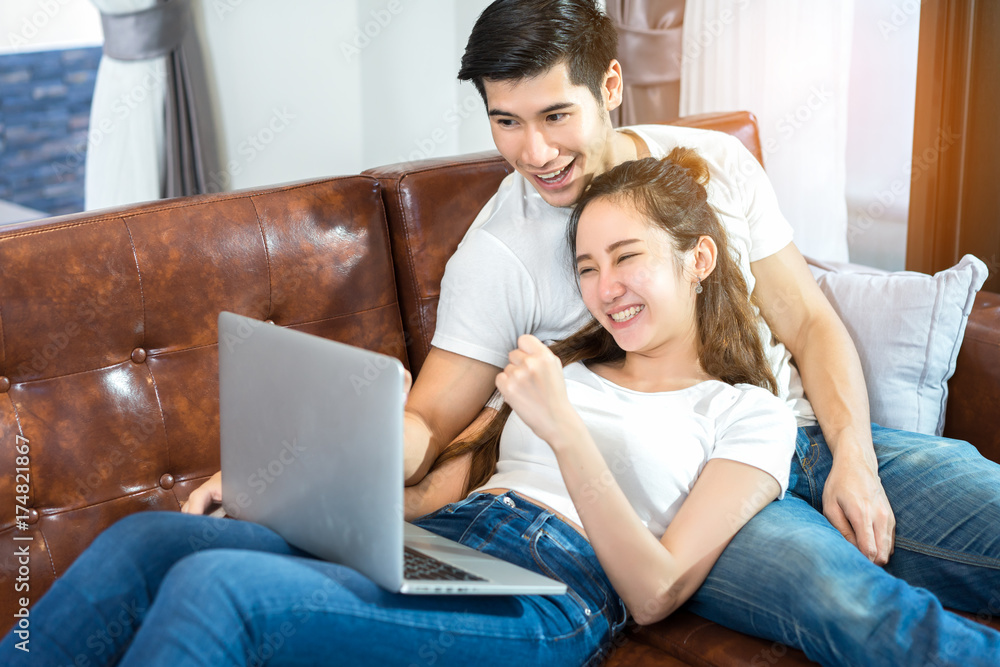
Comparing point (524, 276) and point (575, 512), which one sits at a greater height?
point (524, 276)

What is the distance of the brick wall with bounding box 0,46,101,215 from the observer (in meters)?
3.21

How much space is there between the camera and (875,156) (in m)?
2.51

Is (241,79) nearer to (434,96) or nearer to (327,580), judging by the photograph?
(434,96)

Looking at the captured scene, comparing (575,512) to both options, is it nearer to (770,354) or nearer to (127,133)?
(770,354)

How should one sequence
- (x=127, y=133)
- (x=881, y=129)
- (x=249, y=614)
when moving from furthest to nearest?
1. (x=127, y=133)
2. (x=881, y=129)
3. (x=249, y=614)

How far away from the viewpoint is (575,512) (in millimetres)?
1222

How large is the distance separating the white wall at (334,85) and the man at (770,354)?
6.89ft

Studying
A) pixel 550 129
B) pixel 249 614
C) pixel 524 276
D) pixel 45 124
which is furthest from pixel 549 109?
pixel 45 124

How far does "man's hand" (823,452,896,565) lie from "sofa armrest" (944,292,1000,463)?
1.17 ft

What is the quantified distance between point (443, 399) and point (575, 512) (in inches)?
12.2

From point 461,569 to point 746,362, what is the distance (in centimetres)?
63

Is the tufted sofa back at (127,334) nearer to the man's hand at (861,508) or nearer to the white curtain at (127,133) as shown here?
the man's hand at (861,508)

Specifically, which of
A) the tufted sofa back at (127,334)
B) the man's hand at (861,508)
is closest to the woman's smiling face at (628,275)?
the man's hand at (861,508)

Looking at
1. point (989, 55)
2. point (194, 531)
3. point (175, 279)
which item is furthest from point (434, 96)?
point (194, 531)
